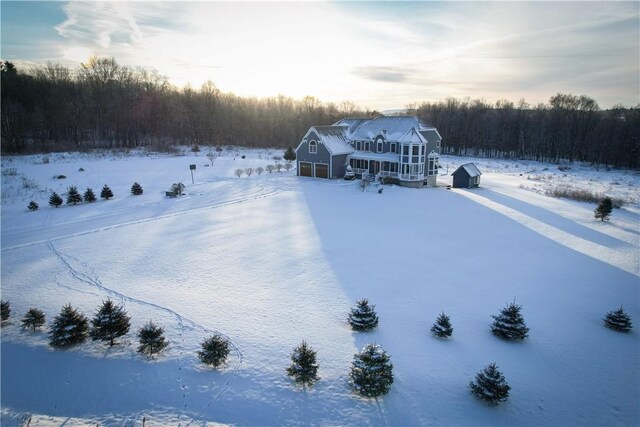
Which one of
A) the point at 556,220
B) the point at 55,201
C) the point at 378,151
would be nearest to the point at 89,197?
the point at 55,201

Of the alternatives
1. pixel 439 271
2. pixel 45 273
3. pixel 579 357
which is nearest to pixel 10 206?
pixel 45 273

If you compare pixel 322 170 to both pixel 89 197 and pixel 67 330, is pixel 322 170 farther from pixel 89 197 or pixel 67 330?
pixel 67 330

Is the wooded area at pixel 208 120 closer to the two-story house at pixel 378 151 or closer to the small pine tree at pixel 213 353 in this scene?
the two-story house at pixel 378 151

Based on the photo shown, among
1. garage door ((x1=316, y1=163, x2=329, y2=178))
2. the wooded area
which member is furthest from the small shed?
the wooded area

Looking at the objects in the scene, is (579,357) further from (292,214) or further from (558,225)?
(292,214)

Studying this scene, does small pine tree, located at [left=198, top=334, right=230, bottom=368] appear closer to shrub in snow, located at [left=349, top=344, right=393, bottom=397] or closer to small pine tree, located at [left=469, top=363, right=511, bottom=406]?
shrub in snow, located at [left=349, top=344, right=393, bottom=397]

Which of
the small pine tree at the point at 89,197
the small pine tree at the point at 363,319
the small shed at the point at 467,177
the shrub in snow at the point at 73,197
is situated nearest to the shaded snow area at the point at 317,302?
the small pine tree at the point at 363,319
